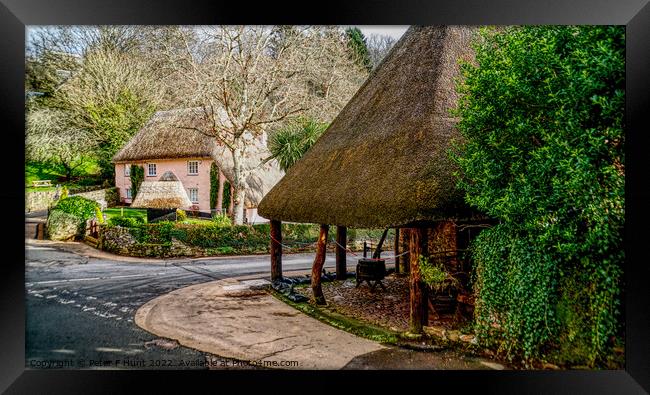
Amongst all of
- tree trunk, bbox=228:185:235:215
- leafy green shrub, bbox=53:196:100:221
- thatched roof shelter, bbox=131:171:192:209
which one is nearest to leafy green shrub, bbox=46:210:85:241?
leafy green shrub, bbox=53:196:100:221

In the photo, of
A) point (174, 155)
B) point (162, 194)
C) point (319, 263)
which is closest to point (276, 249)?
point (319, 263)

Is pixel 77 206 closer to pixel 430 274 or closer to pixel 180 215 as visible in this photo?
pixel 180 215

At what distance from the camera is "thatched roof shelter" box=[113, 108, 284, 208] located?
12.6 m

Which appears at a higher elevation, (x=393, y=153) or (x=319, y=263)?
(x=393, y=153)

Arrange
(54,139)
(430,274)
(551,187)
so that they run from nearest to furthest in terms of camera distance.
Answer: (551,187), (430,274), (54,139)

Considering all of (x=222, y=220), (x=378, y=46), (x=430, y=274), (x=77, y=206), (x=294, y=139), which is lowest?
(x=430, y=274)

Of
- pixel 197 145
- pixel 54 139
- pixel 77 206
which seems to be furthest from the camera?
pixel 197 145

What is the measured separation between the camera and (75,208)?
880 cm

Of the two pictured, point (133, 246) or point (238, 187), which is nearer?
point (133, 246)

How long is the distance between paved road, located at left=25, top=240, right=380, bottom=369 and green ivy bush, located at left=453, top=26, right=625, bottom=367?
452 cm
